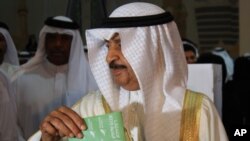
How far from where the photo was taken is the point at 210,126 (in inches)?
81.6

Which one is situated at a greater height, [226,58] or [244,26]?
[244,26]

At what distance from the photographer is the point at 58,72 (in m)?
4.65

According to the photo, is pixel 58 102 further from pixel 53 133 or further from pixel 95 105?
pixel 53 133

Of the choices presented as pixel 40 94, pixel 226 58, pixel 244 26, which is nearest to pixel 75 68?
pixel 40 94

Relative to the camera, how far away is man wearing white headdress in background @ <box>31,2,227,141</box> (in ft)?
6.86

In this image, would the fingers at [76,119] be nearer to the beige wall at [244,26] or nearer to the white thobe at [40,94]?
Result: the white thobe at [40,94]

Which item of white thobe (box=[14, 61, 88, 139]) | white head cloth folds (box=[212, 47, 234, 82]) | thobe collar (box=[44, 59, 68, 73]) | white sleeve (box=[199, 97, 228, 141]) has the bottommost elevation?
white head cloth folds (box=[212, 47, 234, 82])

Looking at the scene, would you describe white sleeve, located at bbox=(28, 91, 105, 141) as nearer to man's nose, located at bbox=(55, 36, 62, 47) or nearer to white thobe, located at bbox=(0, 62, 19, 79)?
man's nose, located at bbox=(55, 36, 62, 47)

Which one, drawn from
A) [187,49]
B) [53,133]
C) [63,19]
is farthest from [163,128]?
[187,49]

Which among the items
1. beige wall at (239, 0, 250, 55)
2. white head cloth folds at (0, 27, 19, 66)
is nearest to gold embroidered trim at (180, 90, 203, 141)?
white head cloth folds at (0, 27, 19, 66)

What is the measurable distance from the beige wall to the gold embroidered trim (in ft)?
26.8

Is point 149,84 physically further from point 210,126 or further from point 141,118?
point 210,126

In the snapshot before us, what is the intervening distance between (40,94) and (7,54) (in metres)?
0.90

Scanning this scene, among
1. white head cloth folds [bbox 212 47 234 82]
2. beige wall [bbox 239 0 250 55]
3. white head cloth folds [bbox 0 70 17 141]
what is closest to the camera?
white head cloth folds [bbox 0 70 17 141]
